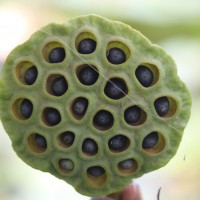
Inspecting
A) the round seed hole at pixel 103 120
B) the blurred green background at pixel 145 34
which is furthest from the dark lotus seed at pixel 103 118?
the blurred green background at pixel 145 34

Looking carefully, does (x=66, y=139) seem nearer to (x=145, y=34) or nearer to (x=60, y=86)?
(x=60, y=86)

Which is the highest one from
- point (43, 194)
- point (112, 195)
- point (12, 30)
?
point (12, 30)

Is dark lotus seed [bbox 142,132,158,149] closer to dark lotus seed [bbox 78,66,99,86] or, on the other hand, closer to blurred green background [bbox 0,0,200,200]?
dark lotus seed [bbox 78,66,99,86]

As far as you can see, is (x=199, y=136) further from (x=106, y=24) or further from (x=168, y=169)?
(x=106, y=24)

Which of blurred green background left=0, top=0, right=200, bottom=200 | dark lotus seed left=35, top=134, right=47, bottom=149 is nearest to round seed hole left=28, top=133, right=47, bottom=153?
dark lotus seed left=35, top=134, right=47, bottom=149

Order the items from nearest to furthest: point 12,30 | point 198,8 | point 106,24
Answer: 1. point 106,24
2. point 12,30
3. point 198,8

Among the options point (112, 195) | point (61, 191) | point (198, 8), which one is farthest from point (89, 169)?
point (198, 8)

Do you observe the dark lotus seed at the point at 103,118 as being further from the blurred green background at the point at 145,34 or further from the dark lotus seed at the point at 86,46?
the blurred green background at the point at 145,34
